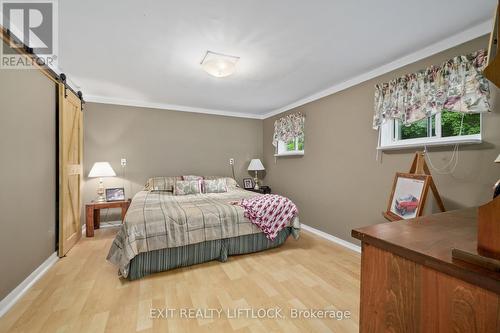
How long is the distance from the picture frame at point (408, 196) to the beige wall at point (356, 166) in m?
0.36

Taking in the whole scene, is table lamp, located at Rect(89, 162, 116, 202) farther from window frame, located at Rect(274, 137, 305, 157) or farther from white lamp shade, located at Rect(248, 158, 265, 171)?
window frame, located at Rect(274, 137, 305, 157)

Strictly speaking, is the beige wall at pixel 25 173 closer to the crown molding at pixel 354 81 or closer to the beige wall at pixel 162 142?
the beige wall at pixel 162 142

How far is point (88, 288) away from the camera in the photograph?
1954 mm

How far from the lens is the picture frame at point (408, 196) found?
1.84 metres

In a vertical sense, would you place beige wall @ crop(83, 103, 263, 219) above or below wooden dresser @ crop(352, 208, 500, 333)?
above

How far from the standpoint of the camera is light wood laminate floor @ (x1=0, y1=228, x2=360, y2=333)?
5.06ft

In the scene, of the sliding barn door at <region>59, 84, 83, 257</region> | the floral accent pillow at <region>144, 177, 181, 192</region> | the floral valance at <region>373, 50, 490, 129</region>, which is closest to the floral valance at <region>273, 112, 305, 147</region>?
the floral valance at <region>373, 50, 490, 129</region>

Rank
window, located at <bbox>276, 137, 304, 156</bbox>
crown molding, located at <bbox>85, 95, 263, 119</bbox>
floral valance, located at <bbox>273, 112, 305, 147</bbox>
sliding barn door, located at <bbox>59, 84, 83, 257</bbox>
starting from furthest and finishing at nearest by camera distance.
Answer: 1. window, located at <bbox>276, 137, 304, 156</bbox>
2. floral valance, located at <bbox>273, 112, 305, 147</bbox>
3. crown molding, located at <bbox>85, 95, 263, 119</bbox>
4. sliding barn door, located at <bbox>59, 84, 83, 257</bbox>

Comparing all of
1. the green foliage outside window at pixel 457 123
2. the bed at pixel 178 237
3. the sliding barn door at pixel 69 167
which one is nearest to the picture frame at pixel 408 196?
the green foliage outside window at pixel 457 123

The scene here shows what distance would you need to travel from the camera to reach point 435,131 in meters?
2.16

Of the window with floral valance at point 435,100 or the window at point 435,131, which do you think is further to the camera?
the window at point 435,131

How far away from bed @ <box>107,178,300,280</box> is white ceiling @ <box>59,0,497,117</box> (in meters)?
1.73

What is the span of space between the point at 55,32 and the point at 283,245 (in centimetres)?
341

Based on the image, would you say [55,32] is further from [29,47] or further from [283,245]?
[283,245]
